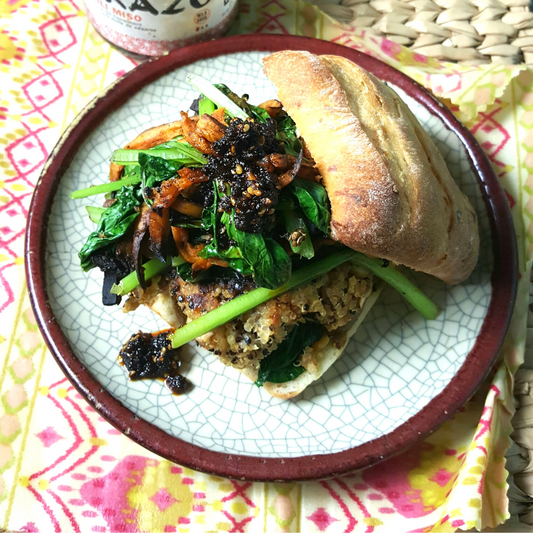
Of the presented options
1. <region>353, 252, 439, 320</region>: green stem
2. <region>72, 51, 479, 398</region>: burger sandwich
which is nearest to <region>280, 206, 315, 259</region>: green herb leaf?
<region>72, 51, 479, 398</region>: burger sandwich

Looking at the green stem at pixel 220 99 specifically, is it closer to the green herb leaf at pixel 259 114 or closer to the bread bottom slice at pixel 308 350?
the green herb leaf at pixel 259 114

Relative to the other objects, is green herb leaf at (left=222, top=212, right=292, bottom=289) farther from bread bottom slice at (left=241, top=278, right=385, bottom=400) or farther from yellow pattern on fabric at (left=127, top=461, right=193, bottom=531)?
yellow pattern on fabric at (left=127, top=461, right=193, bottom=531)

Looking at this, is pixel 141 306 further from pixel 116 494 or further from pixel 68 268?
pixel 116 494

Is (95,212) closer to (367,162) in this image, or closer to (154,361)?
(154,361)

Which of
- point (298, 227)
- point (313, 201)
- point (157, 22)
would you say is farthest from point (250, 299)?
point (157, 22)

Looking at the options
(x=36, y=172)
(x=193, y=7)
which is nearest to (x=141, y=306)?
(x=36, y=172)
